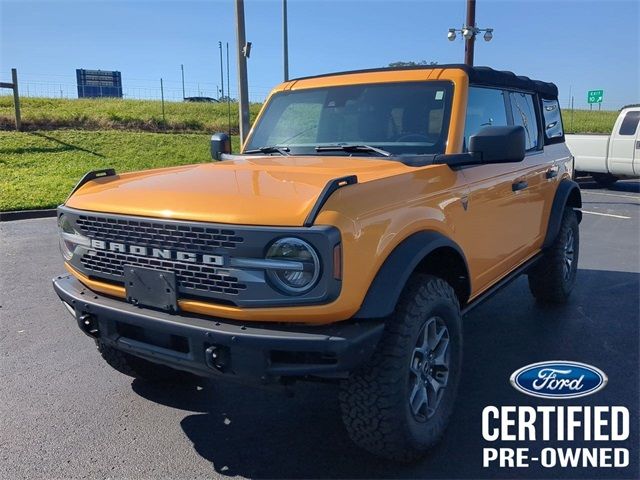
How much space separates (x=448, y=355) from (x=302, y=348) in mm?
1080

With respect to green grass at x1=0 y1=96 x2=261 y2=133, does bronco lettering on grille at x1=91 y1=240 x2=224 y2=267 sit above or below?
below

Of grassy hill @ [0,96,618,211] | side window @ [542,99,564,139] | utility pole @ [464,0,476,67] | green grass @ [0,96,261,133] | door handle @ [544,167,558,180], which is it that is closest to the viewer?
door handle @ [544,167,558,180]

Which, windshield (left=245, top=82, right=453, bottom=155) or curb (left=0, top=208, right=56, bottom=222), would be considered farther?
curb (left=0, top=208, right=56, bottom=222)

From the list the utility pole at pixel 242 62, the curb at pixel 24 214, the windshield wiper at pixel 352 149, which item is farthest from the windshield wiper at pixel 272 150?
the curb at pixel 24 214

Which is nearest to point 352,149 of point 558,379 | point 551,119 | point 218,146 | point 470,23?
point 218,146

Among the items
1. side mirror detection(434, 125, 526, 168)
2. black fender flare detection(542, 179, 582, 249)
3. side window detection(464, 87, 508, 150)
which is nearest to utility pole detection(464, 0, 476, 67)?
black fender flare detection(542, 179, 582, 249)

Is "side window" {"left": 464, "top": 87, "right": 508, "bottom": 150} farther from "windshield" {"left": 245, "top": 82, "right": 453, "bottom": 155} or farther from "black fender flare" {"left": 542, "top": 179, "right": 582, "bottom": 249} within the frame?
"black fender flare" {"left": 542, "top": 179, "right": 582, "bottom": 249}

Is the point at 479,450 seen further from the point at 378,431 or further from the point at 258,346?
the point at 258,346

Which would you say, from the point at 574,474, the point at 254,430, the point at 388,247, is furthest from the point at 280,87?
the point at 574,474

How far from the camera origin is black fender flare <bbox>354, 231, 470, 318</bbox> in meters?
2.42

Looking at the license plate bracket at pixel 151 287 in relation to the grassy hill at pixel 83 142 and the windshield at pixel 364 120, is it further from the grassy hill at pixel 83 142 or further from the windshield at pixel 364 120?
the grassy hill at pixel 83 142

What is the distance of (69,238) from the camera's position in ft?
10.2

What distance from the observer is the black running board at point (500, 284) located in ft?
11.5

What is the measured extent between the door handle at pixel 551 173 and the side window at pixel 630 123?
33.6 feet
